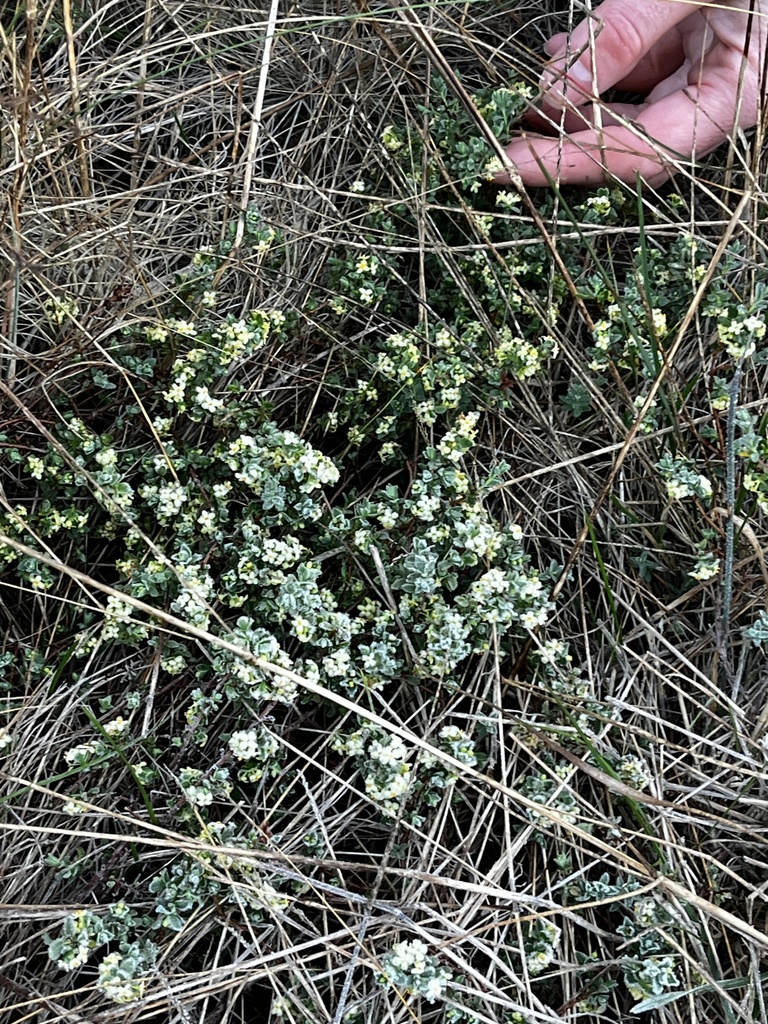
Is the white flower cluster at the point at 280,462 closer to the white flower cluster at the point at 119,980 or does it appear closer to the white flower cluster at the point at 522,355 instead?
the white flower cluster at the point at 522,355

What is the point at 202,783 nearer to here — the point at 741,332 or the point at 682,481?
the point at 682,481

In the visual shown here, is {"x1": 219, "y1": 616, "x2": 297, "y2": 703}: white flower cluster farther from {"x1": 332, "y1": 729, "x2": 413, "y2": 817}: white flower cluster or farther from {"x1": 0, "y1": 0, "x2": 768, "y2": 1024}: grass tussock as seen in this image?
{"x1": 332, "y1": 729, "x2": 413, "y2": 817}: white flower cluster

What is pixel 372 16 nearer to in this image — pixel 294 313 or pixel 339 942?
pixel 294 313

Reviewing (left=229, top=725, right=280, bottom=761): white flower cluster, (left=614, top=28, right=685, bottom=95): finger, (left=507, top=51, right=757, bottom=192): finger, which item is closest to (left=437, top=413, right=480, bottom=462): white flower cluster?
(left=229, top=725, right=280, bottom=761): white flower cluster

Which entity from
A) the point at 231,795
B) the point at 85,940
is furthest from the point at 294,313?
the point at 85,940

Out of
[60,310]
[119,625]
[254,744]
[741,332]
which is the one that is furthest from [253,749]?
[741,332]
